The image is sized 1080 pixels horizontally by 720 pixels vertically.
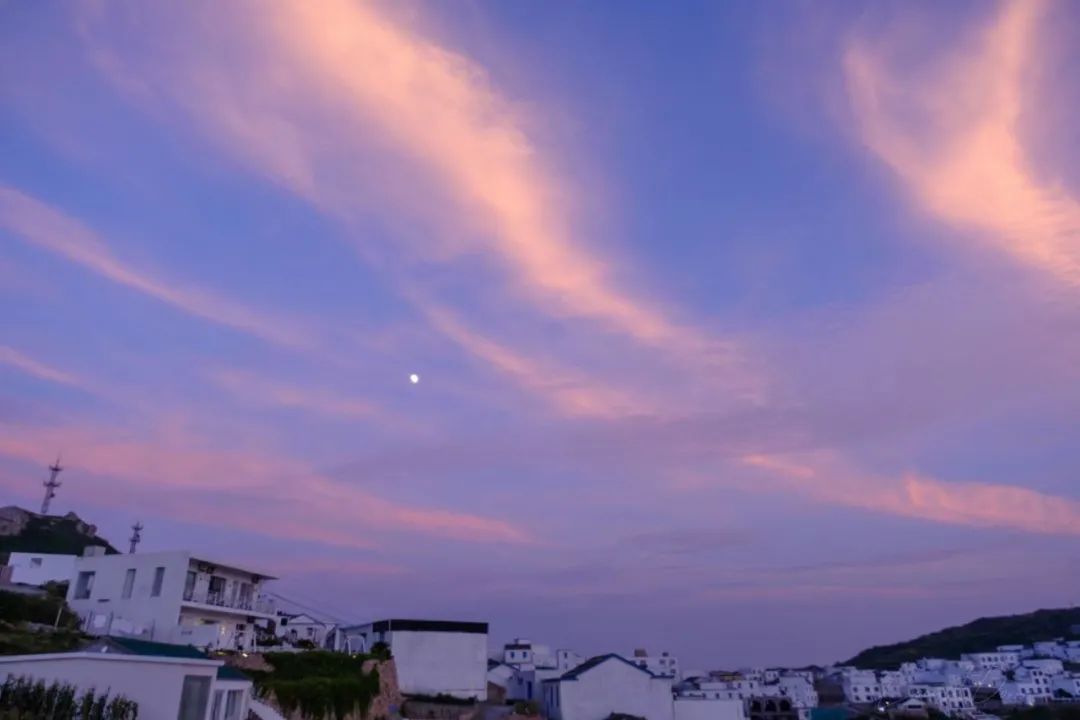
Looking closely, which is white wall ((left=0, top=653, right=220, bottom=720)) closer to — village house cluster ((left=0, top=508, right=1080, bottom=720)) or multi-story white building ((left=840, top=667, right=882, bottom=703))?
village house cluster ((left=0, top=508, right=1080, bottom=720))

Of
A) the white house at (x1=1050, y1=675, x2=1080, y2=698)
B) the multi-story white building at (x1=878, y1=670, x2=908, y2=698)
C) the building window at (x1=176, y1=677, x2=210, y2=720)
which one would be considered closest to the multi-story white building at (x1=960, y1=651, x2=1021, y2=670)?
the white house at (x1=1050, y1=675, x2=1080, y2=698)

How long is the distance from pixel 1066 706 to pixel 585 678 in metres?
76.8

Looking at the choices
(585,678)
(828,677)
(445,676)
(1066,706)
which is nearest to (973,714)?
(1066,706)

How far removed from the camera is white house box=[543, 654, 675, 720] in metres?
50.6

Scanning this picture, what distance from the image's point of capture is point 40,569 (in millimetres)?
42375

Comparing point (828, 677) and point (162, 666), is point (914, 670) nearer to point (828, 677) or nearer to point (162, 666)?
point (828, 677)

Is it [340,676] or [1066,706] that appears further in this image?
[1066,706]

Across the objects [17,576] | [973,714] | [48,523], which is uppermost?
[48,523]

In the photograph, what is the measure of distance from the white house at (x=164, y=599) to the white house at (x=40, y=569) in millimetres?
4931

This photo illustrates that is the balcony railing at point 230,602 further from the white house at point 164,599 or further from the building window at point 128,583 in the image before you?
the building window at point 128,583

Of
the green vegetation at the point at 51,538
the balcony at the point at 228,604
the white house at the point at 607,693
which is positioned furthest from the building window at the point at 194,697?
the green vegetation at the point at 51,538

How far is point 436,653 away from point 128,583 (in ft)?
69.5

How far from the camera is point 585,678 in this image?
51406mm

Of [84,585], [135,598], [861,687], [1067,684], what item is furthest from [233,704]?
[1067,684]
